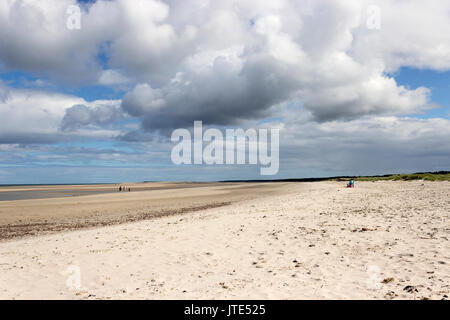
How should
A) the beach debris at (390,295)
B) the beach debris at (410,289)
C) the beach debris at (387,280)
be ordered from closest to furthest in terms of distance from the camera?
1. the beach debris at (390,295)
2. the beach debris at (410,289)
3. the beach debris at (387,280)

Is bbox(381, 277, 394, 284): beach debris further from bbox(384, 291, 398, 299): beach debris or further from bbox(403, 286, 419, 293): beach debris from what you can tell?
bbox(384, 291, 398, 299): beach debris

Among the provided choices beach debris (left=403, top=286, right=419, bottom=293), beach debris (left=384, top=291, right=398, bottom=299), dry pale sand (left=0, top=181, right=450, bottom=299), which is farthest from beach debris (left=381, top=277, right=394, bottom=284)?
beach debris (left=384, top=291, right=398, bottom=299)

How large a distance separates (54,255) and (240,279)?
8123 mm

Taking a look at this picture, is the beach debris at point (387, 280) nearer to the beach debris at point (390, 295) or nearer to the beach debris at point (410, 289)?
the beach debris at point (410, 289)

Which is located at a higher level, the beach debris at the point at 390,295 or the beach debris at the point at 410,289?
the beach debris at the point at 410,289

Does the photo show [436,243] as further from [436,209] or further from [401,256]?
[436,209]

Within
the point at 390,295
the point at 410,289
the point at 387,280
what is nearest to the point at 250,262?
the point at 387,280

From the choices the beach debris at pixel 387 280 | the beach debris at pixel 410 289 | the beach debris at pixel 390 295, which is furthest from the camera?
the beach debris at pixel 387 280

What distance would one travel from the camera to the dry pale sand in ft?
25.8

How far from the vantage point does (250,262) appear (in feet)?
33.8

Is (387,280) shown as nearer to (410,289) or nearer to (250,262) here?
(410,289)

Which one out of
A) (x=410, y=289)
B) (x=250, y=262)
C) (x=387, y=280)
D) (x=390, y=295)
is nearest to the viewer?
(x=390, y=295)

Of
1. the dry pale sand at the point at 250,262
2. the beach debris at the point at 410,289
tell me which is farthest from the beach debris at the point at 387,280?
the beach debris at the point at 410,289

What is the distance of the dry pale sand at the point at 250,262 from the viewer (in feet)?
25.8
